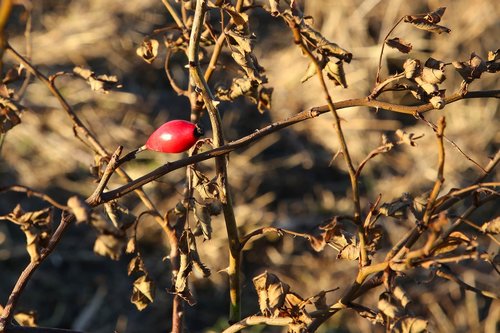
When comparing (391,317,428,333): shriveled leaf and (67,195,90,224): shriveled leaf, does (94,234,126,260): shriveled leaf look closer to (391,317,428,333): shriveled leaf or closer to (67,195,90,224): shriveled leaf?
(67,195,90,224): shriveled leaf

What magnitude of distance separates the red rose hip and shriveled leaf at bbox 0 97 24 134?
315 millimetres

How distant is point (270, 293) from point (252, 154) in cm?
273

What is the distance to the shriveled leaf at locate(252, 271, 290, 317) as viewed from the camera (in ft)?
3.85

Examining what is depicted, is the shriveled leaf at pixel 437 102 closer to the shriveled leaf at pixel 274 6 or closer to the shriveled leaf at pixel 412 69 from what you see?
the shriveled leaf at pixel 412 69

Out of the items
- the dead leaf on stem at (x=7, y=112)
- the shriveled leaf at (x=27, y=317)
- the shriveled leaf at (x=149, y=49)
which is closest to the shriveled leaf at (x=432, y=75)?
the shriveled leaf at (x=149, y=49)

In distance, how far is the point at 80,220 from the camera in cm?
92

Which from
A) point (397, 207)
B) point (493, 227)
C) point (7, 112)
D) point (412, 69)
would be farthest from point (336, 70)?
point (7, 112)

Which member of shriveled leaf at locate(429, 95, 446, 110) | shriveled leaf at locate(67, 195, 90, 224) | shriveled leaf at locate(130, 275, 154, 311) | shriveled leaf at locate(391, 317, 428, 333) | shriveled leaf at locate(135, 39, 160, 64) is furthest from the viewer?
shriveled leaf at locate(135, 39, 160, 64)

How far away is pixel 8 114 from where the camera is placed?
137cm

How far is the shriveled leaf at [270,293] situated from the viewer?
46.2 inches

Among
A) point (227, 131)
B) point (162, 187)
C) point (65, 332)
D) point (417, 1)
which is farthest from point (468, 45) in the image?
point (65, 332)

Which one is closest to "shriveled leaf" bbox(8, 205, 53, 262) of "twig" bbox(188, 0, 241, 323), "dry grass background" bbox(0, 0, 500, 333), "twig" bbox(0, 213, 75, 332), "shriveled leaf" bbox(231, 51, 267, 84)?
"twig" bbox(0, 213, 75, 332)

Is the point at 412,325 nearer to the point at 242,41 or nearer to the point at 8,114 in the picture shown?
the point at 242,41

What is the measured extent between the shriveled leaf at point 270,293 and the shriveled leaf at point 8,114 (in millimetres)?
537
